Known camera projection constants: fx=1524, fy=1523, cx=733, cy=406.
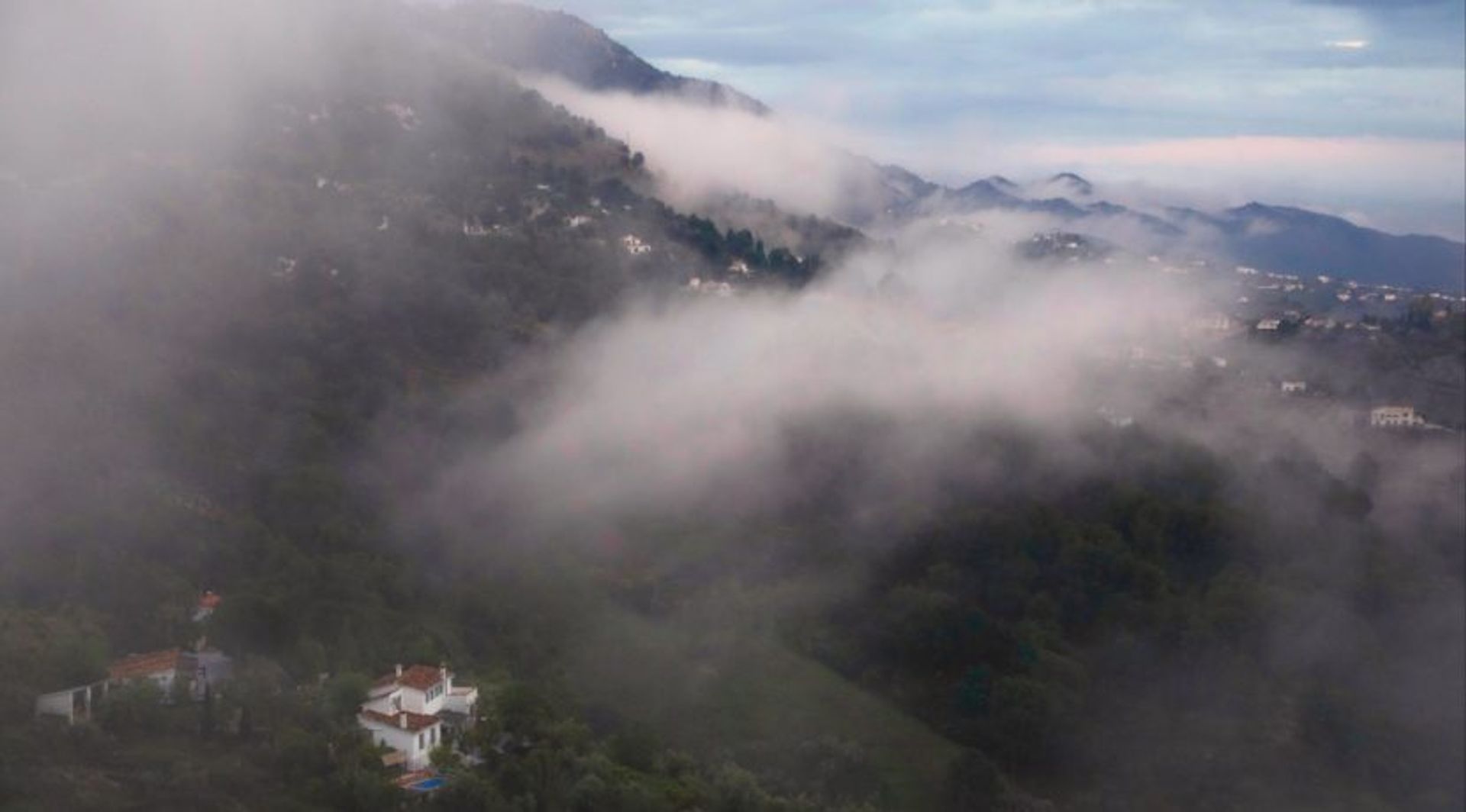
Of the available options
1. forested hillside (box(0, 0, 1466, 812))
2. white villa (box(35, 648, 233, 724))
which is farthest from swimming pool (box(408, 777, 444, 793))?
white villa (box(35, 648, 233, 724))

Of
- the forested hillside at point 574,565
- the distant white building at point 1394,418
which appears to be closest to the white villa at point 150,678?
the forested hillside at point 574,565

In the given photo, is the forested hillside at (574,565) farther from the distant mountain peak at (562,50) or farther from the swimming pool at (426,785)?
the distant mountain peak at (562,50)

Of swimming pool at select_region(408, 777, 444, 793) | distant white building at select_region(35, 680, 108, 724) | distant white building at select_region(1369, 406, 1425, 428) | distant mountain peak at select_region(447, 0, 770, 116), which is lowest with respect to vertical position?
A: swimming pool at select_region(408, 777, 444, 793)

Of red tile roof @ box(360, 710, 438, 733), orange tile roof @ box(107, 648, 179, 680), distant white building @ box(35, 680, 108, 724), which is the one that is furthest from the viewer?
orange tile roof @ box(107, 648, 179, 680)

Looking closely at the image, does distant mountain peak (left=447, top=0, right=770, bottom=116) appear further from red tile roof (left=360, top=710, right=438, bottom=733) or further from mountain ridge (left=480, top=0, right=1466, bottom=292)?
red tile roof (left=360, top=710, right=438, bottom=733)

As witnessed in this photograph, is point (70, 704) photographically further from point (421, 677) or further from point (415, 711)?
point (421, 677)
